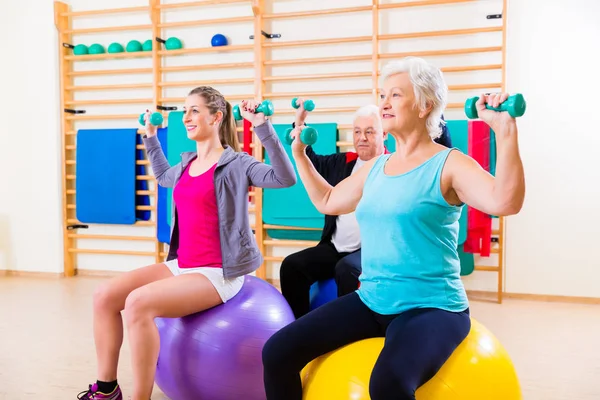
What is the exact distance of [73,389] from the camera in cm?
254

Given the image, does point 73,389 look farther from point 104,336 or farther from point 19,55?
point 19,55

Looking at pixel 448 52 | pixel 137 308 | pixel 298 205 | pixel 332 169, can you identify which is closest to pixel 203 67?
pixel 298 205

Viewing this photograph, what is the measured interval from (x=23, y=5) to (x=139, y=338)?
4298 mm

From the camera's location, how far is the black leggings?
1.41 meters

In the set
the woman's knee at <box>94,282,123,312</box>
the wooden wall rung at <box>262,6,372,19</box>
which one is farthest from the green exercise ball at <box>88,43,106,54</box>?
the woman's knee at <box>94,282,123,312</box>

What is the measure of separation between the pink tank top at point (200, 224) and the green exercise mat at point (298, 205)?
82.5 inches

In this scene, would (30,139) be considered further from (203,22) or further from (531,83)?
(531,83)

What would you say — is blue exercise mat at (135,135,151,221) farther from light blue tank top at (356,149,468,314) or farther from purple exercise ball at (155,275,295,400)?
light blue tank top at (356,149,468,314)

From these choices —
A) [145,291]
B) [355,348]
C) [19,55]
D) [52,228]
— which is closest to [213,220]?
[145,291]

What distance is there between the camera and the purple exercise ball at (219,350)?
2.09 meters

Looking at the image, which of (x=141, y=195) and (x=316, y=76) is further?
(x=141, y=195)

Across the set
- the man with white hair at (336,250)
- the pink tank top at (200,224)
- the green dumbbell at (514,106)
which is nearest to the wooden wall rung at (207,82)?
the man with white hair at (336,250)

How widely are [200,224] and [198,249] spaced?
0.32ft

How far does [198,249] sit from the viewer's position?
2262 millimetres
